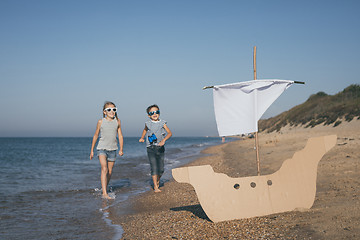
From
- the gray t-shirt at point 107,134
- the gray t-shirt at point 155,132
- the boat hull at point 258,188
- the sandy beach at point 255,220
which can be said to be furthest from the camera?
the gray t-shirt at point 155,132

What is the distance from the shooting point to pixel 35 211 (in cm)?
630

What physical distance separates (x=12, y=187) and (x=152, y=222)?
21.7 ft

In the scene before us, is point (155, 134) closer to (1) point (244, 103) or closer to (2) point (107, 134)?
(2) point (107, 134)

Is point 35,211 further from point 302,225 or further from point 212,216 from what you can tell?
point 302,225

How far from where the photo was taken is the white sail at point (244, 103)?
15.5 feet

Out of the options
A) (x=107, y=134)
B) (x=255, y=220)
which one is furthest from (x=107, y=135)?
(x=255, y=220)

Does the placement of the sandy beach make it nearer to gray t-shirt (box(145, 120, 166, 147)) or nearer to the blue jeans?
the blue jeans

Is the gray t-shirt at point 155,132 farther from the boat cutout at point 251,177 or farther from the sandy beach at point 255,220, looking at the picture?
the boat cutout at point 251,177

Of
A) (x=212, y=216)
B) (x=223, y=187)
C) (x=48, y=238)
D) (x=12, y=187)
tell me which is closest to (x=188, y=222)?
(x=212, y=216)

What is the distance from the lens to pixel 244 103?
15.7 ft

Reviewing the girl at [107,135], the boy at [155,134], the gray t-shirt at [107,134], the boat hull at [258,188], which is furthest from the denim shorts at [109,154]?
the boat hull at [258,188]

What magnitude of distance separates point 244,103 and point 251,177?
1.20 m

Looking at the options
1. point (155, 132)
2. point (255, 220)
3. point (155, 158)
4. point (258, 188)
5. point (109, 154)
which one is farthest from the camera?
point (155, 158)

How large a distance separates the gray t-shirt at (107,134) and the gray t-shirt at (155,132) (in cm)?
87
